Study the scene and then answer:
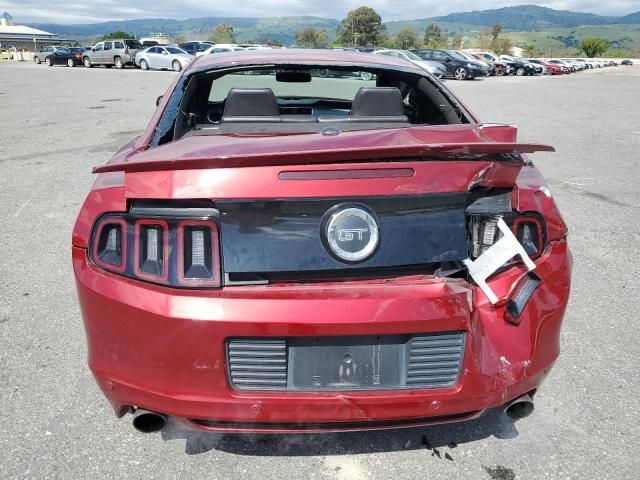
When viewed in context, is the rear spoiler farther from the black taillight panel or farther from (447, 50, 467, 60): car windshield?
A: (447, 50, 467, 60): car windshield

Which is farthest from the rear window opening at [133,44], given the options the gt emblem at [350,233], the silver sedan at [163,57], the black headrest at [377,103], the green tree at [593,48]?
the green tree at [593,48]

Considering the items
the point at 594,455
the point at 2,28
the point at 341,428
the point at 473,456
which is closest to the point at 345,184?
the point at 341,428

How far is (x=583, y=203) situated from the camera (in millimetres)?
5703

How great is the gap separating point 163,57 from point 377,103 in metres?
31.3

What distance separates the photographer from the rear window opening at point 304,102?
9.52ft

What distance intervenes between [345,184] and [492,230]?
22.1 inches

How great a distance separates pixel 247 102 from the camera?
2.93 m

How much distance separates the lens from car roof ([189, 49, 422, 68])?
3.25 meters

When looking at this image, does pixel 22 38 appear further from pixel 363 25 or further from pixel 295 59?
pixel 295 59

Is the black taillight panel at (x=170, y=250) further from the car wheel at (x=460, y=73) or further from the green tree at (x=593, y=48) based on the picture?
the green tree at (x=593, y=48)

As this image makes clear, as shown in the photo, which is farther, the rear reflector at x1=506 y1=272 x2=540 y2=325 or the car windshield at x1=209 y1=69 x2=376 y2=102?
the car windshield at x1=209 y1=69 x2=376 y2=102

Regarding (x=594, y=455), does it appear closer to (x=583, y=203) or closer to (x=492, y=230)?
(x=492, y=230)

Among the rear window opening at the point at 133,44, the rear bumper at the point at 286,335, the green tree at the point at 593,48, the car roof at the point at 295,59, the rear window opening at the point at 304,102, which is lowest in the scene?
the rear bumper at the point at 286,335

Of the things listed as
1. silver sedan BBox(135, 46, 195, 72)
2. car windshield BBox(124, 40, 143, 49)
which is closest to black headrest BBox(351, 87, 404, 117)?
silver sedan BBox(135, 46, 195, 72)
